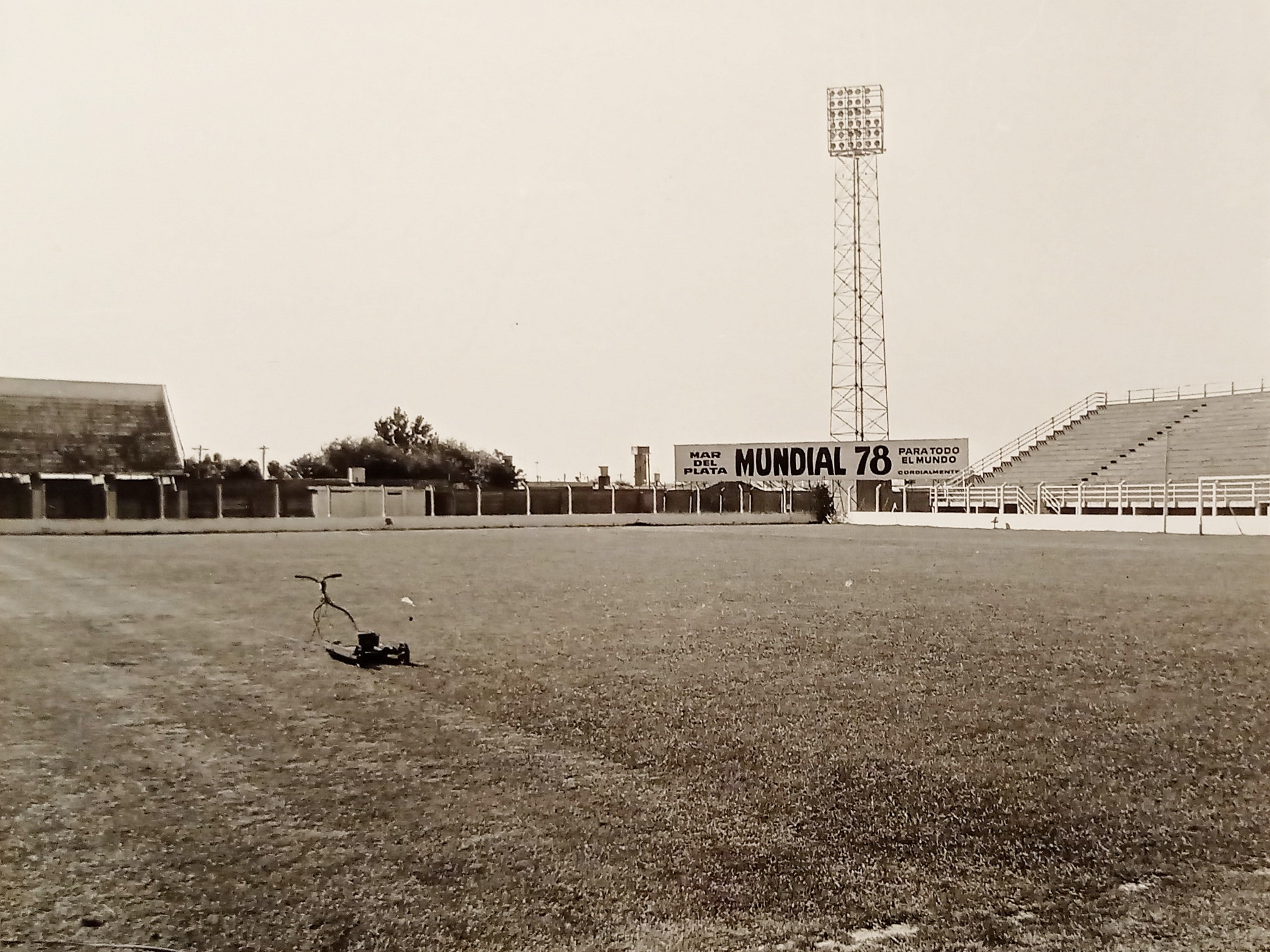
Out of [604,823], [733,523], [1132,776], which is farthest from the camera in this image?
[733,523]

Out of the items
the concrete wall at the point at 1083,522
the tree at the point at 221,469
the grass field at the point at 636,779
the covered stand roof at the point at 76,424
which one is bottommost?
the grass field at the point at 636,779

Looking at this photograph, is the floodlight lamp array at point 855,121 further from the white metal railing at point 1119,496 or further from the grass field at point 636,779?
the white metal railing at point 1119,496

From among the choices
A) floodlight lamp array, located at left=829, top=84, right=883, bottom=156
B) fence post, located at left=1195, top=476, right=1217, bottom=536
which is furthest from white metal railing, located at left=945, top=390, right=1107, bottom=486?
floodlight lamp array, located at left=829, top=84, right=883, bottom=156

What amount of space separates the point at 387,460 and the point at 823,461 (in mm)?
→ 25726

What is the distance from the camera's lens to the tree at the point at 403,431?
994 centimetres

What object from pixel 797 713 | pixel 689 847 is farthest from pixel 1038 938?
pixel 797 713

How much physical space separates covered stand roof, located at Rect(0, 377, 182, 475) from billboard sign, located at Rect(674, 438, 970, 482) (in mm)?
26348

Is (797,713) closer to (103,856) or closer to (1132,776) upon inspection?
(1132,776)

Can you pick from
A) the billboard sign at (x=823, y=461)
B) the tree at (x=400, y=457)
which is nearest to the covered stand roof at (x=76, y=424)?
the tree at (x=400, y=457)

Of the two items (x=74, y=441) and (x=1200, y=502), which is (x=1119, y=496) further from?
(x=74, y=441)

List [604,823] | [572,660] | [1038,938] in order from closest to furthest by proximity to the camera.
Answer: [1038,938] → [604,823] → [572,660]

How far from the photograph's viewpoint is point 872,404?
97.8ft

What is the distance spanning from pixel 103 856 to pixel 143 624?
5.22 metres

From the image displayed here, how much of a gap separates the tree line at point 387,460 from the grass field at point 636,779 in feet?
6.43
